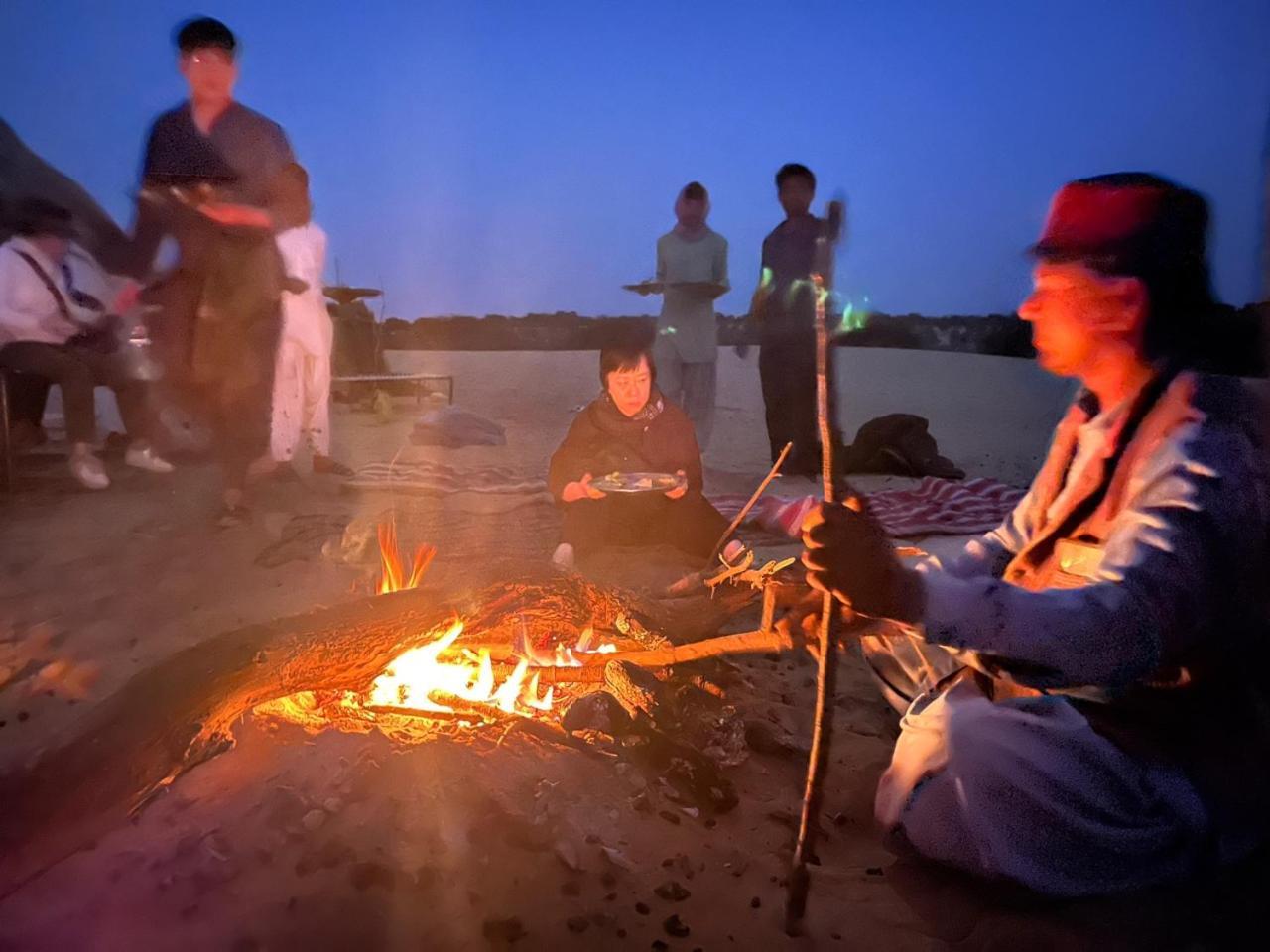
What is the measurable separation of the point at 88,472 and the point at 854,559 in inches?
280

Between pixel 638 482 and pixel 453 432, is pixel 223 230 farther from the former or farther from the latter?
pixel 453 432

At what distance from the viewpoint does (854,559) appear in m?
1.85

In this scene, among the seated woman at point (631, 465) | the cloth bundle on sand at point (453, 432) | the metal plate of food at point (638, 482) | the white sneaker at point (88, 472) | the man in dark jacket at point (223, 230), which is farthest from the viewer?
the cloth bundle on sand at point (453, 432)

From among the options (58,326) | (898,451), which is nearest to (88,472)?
(58,326)

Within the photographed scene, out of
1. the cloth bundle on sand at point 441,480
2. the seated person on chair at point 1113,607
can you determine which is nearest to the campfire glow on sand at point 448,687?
the seated person on chair at point 1113,607

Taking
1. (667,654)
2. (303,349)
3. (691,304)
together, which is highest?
(691,304)

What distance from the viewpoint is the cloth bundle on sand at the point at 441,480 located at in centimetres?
712

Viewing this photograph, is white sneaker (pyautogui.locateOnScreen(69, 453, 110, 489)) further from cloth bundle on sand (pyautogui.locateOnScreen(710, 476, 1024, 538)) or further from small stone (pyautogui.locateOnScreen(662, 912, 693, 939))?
small stone (pyautogui.locateOnScreen(662, 912, 693, 939))

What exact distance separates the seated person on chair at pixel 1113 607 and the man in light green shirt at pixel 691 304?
6.62 metres

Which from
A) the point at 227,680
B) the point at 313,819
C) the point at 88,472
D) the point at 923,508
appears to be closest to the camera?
the point at 313,819

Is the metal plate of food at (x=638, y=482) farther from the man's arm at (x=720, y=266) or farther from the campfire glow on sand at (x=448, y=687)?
the man's arm at (x=720, y=266)

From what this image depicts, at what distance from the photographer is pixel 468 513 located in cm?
652

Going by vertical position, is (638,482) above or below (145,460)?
above

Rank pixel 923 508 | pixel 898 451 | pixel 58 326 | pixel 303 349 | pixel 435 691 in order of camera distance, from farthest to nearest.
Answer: pixel 898 451 → pixel 303 349 → pixel 58 326 → pixel 923 508 → pixel 435 691
